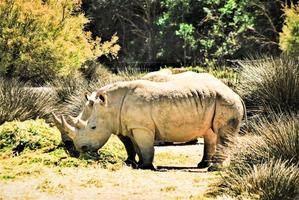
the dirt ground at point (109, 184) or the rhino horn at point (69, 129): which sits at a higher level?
the rhino horn at point (69, 129)

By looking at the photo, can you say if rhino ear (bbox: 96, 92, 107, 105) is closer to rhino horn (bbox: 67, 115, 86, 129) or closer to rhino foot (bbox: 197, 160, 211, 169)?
rhino horn (bbox: 67, 115, 86, 129)

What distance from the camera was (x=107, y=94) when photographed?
432 inches

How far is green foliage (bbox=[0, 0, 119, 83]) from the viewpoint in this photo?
715 inches

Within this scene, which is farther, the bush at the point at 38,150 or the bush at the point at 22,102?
the bush at the point at 22,102

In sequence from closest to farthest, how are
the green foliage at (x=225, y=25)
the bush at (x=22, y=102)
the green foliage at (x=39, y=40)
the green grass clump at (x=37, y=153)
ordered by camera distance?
the green grass clump at (x=37, y=153), the bush at (x=22, y=102), the green foliage at (x=39, y=40), the green foliage at (x=225, y=25)

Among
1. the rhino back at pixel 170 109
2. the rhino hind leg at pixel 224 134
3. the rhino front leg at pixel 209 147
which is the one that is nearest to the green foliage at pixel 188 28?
the rhino front leg at pixel 209 147

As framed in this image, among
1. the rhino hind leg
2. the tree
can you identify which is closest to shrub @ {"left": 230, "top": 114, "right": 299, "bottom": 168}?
the rhino hind leg

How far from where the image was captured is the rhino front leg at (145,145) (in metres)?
10.7

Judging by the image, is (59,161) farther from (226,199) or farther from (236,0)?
(236,0)

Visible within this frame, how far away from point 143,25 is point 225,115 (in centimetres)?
3167

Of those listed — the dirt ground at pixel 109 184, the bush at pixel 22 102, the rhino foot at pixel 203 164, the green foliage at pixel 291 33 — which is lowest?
the rhino foot at pixel 203 164

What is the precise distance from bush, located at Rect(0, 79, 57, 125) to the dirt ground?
4.56 metres

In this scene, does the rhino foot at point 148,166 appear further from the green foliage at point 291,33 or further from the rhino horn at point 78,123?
the green foliage at point 291,33

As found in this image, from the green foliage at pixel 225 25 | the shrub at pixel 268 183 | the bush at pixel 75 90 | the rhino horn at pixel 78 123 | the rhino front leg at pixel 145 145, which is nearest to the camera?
the shrub at pixel 268 183
